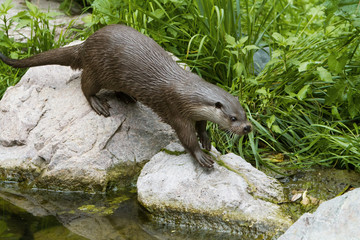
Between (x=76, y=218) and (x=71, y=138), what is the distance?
2.04ft

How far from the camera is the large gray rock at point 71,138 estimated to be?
328 cm

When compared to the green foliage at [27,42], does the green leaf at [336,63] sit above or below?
above

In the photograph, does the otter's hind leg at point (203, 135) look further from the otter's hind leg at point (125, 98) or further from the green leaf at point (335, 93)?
the green leaf at point (335, 93)

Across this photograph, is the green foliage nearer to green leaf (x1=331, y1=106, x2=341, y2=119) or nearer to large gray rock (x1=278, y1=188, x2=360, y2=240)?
green leaf (x1=331, y1=106, x2=341, y2=119)

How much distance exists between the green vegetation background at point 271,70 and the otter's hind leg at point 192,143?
1.75 ft

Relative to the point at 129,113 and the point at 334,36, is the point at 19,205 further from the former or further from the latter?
the point at 334,36

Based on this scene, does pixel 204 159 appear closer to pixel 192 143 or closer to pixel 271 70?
pixel 192 143

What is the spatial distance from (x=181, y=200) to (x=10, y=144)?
53.4 inches

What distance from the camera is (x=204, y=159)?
119 inches

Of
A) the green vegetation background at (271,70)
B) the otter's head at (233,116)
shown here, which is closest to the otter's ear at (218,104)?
the otter's head at (233,116)

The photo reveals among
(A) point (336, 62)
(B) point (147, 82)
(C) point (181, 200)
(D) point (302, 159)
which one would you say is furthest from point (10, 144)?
(A) point (336, 62)

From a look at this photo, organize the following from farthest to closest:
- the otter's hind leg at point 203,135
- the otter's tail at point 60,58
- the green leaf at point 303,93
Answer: the otter's tail at point 60,58 → the green leaf at point 303,93 → the otter's hind leg at point 203,135

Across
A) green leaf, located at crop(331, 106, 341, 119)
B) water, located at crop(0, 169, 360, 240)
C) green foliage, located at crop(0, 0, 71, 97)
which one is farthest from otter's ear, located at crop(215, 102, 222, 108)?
green foliage, located at crop(0, 0, 71, 97)

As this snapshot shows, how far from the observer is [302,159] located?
3438 millimetres
